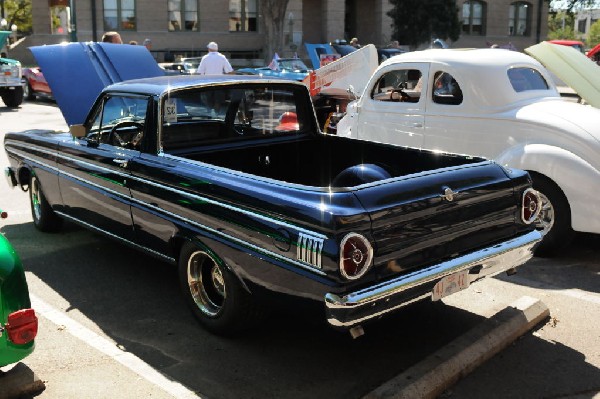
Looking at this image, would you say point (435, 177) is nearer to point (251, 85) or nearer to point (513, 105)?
point (251, 85)

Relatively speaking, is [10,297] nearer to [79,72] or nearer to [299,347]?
[299,347]

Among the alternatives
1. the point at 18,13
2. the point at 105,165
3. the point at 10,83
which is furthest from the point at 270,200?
the point at 18,13

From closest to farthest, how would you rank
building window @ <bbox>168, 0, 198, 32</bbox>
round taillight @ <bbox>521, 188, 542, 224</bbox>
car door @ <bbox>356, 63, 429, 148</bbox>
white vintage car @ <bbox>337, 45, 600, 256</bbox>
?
round taillight @ <bbox>521, 188, 542, 224</bbox> → white vintage car @ <bbox>337, 45, 600, 256</bbox> → car door @ <bbox>356, 63, 429, 148</bbox> → building window @ <bbox>168, 0, 198, 32</bbox>

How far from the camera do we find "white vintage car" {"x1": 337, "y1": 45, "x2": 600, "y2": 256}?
5.92 meters

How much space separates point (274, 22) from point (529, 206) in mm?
30902

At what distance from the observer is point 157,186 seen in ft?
15.3

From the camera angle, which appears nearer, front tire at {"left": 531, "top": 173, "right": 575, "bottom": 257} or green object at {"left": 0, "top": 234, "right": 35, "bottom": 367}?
green object at {"left": 0, "top": 234, "right": 35, "bottom": 367}

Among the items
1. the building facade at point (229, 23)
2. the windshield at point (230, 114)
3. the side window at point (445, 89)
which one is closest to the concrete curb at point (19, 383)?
the windshield at point (230, 114)

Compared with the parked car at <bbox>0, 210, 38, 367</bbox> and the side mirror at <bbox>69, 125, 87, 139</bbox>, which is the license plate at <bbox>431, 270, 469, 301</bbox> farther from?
the side mirror at <bbox>69, 125, 87, 139</bbox>

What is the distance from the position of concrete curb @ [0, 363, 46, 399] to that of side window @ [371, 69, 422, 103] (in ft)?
17.2

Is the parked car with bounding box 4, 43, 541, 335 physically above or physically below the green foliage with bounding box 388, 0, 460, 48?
below

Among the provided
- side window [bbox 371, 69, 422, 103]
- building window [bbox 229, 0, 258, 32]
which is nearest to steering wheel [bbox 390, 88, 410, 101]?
side window [bbox 371, 69, 422, 103]

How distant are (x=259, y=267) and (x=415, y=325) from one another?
1430mm

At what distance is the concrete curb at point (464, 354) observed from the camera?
355 cm
